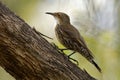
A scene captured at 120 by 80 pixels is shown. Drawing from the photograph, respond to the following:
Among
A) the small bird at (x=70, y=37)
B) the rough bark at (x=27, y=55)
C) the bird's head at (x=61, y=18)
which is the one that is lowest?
the rough bark at (x=27, y=55)

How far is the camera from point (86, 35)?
24.4ft

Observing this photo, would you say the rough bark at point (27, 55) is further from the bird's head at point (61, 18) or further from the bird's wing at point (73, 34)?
the bird's head at point (61, 18)

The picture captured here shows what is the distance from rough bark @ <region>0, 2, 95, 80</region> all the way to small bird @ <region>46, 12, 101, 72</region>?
0.79 m

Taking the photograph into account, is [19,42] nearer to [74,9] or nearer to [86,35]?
[86,35]

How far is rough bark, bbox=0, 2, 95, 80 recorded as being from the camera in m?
5.13

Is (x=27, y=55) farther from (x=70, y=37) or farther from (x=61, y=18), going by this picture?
(x=61, y=18)

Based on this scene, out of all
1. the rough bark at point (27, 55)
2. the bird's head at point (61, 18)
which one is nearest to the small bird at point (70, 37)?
the bird's head at point (61, 18)

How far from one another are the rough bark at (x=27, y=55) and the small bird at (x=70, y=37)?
0.79m

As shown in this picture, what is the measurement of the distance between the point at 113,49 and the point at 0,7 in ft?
8.28

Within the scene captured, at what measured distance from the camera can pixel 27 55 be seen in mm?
5180

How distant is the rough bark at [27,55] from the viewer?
5.13 meters

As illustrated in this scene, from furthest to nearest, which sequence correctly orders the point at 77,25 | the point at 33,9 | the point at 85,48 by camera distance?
the point at 33,9, the point at 77,25, the point at 85,48

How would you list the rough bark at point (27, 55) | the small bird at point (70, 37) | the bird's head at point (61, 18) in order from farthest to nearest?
the bird's head at point (61, 18)
the small bird at point (70, 37)
the rough bark at point (27, 55)

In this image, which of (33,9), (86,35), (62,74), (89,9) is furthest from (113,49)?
(33,9)
